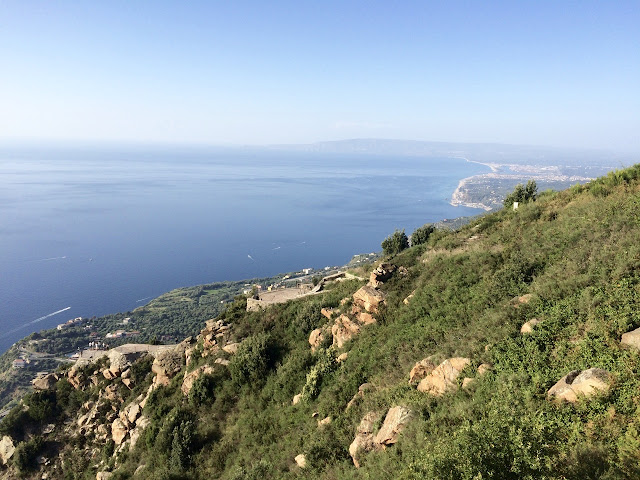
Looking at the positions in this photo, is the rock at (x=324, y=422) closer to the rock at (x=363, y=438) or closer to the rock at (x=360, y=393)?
A: the rock at (x=360, y=393)

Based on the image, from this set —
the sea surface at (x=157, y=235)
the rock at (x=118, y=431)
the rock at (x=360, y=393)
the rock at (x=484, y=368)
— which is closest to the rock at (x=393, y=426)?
the rock at (x=360, y=393)

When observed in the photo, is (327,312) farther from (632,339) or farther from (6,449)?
→ (6,449)

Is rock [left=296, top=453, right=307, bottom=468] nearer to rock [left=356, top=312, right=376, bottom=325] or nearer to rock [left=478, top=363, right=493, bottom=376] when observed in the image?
rock [left=478, top=363, right=493, bottom=376]

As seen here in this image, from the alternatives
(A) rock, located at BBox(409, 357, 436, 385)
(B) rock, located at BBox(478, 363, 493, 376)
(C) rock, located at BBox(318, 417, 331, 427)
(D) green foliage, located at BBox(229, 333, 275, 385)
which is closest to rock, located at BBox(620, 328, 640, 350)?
(B) rock, located at BBox(478, 363, 493, 376)

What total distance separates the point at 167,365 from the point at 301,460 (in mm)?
11165

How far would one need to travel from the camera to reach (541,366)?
6.66 meters

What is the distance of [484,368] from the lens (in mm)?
7430

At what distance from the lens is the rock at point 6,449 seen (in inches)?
686

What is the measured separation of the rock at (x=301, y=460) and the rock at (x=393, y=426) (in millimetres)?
2091

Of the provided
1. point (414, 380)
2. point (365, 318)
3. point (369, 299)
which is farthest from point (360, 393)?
point (369, 299)

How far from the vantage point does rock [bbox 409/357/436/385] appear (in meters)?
8.47

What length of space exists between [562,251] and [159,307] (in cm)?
6290

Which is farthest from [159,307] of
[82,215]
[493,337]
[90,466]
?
[82,215]

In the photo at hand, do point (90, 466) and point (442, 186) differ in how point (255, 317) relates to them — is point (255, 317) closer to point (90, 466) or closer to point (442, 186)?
point (90, 466)
